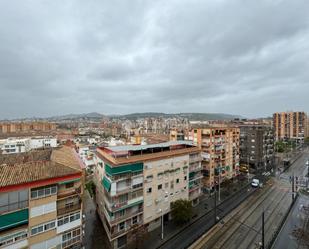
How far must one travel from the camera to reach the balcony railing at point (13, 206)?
614 inches

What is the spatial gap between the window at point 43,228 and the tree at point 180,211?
65.4 ft

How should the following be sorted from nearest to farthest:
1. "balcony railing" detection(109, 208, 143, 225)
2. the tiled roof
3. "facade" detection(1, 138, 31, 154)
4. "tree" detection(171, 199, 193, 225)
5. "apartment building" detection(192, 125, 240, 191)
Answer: the tiled roof → "balcony railing" detection(109, 208, 143, 225) → "tree" detection(171, 199, 193, 225) → "apartment building" detection(192, 125, 240, 191) → "facade" detection(1, 138, 31, 154)

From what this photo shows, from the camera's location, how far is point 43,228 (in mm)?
18016

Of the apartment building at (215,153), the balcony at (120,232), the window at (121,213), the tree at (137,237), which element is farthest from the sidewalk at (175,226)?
the window at (121,213)

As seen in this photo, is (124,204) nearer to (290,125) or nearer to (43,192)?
(43,192)

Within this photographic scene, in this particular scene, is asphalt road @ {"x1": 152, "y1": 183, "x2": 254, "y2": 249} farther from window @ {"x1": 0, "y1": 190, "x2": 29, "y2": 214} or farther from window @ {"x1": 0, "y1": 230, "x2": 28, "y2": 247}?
window @ {"x1": 0, "y1": 190, "x2": 29, "y2": 214}

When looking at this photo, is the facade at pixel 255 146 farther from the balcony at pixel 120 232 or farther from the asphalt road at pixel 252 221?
the balcony at pixel 120 232

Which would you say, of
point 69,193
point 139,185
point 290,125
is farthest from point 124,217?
point 290,125

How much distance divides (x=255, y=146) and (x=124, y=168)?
60.2 metres

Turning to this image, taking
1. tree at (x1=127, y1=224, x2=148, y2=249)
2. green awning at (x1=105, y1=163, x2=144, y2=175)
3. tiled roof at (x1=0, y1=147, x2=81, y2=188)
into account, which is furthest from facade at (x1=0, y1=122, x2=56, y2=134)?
tiled roof at (x1=0, y1=147, x2=81, y2=188)

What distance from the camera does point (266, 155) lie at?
240ft

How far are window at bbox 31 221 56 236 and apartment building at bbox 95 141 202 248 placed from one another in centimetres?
829

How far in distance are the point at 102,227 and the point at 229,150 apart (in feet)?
133

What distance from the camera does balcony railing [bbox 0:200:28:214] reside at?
Answer: 15607mm
